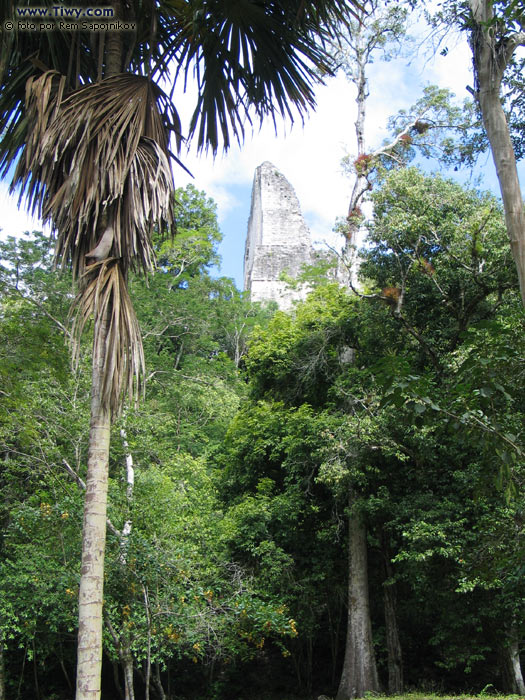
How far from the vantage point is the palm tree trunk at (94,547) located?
3201 millimetres

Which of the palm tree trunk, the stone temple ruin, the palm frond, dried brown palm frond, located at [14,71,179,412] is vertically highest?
the stone temple ruin

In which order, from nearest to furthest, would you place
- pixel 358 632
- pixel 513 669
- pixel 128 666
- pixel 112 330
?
pixel 112 330
pixel 128 666
pixel 513 669
pixel 358 632

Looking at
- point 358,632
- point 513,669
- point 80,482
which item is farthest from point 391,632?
point 80,482

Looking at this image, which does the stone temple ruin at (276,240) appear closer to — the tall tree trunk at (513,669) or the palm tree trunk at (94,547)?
the tall tree trunk at (513,669)

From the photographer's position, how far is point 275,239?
3003 centimetres

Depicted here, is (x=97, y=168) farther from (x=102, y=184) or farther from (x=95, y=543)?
(x=95, y=543)

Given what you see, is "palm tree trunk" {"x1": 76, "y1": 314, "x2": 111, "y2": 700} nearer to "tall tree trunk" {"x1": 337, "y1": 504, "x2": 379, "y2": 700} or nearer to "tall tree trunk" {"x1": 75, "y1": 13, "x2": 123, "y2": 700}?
"tall tree trunk" {"x1": 75, "y1": 13, "x2": 123, "y2": 700}

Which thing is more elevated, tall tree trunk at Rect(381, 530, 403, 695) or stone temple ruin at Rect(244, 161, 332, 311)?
stone temple ruin at Rect(244, 161, 332, 311)

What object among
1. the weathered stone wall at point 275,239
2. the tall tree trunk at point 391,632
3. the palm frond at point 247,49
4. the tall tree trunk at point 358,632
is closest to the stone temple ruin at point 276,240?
the weathered stone wall at point 275,239

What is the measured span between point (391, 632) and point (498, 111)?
924 centimetres

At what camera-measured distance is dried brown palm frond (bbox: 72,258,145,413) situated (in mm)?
3594

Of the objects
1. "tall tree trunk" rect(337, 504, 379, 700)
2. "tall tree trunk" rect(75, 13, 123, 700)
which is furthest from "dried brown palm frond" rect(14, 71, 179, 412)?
"tall tree trunk" rect(337, 504, 379, 700)

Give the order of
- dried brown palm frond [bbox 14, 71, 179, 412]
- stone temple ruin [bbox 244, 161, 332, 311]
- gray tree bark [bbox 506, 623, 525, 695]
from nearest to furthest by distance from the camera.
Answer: dried brown palm frond [bbox 14, 71, 179, 412], gray tree bark [bbox 506, 623, 525, 695], stone temple ruin [bbox 244, 161, 332, 311]

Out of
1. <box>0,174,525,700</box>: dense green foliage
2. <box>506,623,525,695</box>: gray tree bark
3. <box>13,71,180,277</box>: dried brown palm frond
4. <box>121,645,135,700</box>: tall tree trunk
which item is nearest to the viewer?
<box>13,71,180,277</box>: dried brown palm frond
